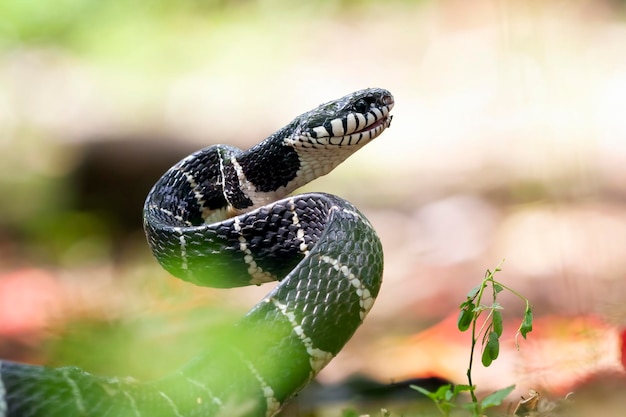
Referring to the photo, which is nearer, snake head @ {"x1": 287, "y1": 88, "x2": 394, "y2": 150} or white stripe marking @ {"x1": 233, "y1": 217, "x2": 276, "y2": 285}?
white stripe marking @ {"x1": 233, "y1": 217, "x2": 276, "y2": 285}

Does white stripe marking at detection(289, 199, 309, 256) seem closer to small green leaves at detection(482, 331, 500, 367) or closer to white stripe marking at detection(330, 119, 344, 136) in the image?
white stripe marking at detection(330, 119, 344, 136)

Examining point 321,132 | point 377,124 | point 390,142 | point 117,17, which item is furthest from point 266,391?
point 117,17

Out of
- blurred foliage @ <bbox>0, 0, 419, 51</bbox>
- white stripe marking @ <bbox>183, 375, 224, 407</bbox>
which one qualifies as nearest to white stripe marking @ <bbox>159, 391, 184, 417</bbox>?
white stripe marking @ <bbox>183, 375, 224, 407</bbox>

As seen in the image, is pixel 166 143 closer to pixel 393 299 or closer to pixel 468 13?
pixel 393 299

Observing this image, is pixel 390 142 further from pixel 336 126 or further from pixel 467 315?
pixel 467 315

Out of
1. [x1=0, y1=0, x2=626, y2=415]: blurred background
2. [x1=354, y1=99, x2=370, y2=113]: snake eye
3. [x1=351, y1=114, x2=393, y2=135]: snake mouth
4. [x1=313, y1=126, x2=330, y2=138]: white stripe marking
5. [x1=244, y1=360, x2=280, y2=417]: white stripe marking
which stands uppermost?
[x1=354, y1=99, x2=370, y2=113]: snake eye

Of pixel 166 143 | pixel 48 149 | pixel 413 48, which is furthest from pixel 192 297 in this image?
pixel 413 48

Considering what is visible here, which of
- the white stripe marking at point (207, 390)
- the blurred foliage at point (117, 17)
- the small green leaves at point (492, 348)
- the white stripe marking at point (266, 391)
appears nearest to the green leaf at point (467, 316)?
the small green leaves at point (492, 348)

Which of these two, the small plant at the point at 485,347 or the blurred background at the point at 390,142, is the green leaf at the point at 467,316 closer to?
the small plant at the point at 485,347
